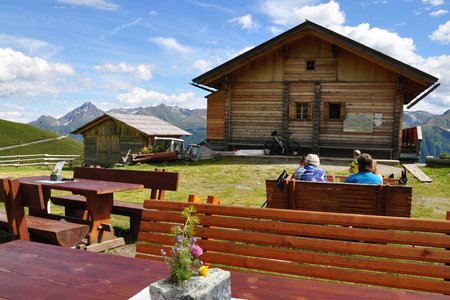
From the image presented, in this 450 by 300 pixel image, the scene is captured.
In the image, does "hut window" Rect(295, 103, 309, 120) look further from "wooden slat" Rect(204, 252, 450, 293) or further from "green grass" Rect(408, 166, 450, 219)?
"wooden slat" Rect(204, 252, 450, 293)

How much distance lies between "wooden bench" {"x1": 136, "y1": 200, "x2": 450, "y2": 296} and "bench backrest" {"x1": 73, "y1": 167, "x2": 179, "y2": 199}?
3.45 m

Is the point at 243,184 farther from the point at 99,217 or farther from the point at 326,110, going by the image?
the point at 326,110

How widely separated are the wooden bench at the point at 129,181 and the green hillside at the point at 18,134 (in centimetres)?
12703

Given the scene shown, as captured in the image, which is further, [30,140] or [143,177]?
[30,140]

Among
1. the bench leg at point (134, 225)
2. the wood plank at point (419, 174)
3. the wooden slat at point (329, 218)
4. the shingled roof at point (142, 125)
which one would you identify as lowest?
the bench leg at point (134, 225)

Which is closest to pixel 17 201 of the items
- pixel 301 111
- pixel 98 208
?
pixel 98 208

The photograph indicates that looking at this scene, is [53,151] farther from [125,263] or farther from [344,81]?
[125,263]

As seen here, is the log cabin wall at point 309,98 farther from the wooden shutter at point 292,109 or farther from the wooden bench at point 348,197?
the wooden bench at point 348,197

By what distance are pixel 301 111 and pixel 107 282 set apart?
65.5 ft

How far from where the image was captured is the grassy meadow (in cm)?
999

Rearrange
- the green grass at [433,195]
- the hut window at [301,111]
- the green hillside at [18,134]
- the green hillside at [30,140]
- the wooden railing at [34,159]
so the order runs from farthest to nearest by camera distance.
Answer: the green hillside at [18,134] < the green hillside at [30,140] < the wooden railing at [34,159] < the hut window at [301,111] < the green grass at [433,195]

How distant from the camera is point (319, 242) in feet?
9.98

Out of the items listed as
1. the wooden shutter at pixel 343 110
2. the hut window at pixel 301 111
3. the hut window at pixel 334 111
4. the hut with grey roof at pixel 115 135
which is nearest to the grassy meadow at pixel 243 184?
the hut window at pixel 301 111

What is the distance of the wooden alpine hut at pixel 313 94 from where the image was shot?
66.3 feet
